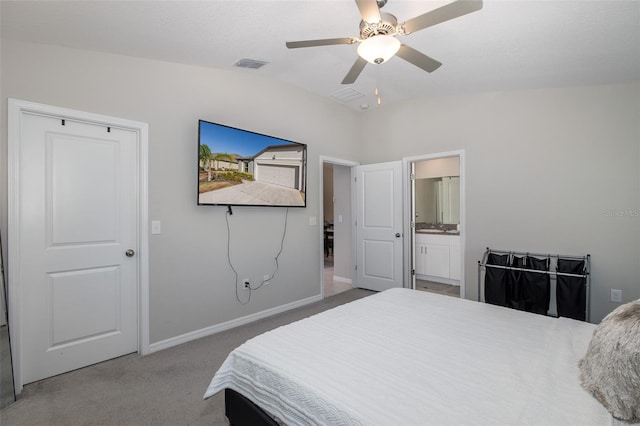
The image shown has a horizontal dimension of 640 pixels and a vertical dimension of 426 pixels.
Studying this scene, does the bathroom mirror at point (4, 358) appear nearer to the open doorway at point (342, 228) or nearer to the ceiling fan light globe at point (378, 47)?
the ceiling fan light globe at point (378, 47)

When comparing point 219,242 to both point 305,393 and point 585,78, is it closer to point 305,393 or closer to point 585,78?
point 305,393

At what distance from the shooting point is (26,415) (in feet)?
6.36

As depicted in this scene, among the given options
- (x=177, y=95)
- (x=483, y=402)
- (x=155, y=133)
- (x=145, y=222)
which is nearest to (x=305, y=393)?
(x=483, y=402)

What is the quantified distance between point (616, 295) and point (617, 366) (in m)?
2.79

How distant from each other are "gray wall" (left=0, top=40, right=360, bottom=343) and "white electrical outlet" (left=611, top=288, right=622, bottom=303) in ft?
10.6

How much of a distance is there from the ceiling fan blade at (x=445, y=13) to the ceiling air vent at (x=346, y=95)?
83.0 inches

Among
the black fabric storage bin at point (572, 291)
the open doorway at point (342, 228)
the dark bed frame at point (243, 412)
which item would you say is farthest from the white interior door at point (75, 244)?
the black fabric storage bin at point (572, 291)

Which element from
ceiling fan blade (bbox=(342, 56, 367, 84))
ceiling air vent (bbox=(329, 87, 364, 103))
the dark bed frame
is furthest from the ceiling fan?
the dark bed frame

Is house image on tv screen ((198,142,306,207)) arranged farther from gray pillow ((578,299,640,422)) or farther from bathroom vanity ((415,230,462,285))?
gray pillow ((578,299,640,422))

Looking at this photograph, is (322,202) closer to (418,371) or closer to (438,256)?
(438,256)

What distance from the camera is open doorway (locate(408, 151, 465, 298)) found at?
16.3ft

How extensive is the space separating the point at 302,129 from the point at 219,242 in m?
1.84

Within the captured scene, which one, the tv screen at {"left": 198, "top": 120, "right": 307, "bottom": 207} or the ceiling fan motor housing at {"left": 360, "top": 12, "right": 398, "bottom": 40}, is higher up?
the ceiling fan motor housing at {"left": 360, "top": 12, "right": 398, "bottom": 40}

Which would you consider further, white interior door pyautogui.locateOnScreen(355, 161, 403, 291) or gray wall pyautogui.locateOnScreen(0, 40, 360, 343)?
white interior door pyautogui.locateOnScreen(355, 161, 403, 291)
